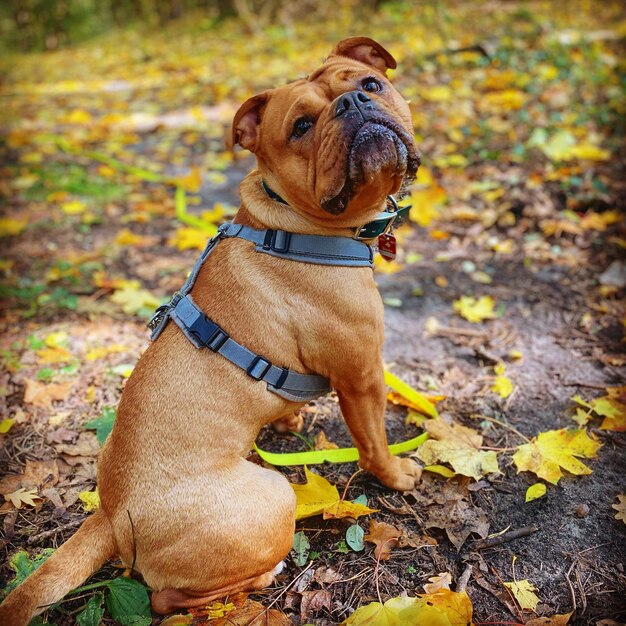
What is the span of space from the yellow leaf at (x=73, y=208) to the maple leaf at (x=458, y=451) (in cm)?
522

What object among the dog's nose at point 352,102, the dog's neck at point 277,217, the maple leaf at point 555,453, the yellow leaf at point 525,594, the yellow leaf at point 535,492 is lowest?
the yellow leaf at point 525,594

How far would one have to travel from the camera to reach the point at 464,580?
2607 mm

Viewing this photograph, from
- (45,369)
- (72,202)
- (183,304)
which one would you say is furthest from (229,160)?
(183,304)

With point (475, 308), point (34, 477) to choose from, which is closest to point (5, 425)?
point (34, 477)

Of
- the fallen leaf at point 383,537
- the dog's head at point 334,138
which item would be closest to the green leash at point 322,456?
the fallen leaf at point 383,537

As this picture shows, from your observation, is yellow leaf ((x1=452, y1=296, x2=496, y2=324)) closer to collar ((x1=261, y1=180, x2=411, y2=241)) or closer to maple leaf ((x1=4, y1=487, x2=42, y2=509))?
collar ((x1=261, y1=180, x2=411, y2=241))

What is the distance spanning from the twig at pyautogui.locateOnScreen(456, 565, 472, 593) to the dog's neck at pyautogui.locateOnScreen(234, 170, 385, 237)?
1.80m

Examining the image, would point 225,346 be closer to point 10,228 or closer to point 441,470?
point 441,470

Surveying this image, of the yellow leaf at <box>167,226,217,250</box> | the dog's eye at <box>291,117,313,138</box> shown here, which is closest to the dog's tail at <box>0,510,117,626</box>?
the dog's eye at <box>291,117,313,138</box>

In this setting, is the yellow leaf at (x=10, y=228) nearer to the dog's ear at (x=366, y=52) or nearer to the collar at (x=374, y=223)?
the collar at (x=374, y=223)

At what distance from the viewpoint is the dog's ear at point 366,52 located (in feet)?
9.79

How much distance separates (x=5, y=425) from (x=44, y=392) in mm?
356

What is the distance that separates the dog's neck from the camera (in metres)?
2.76

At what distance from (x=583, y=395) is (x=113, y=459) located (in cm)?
302
